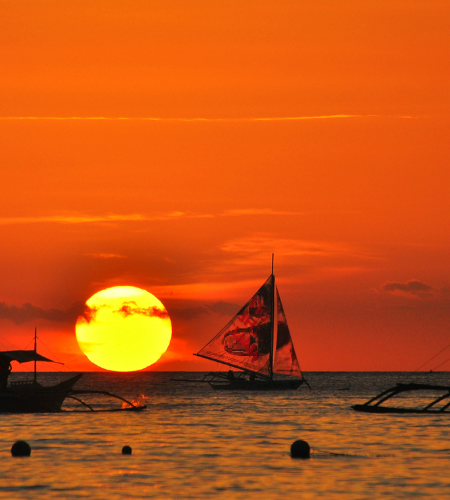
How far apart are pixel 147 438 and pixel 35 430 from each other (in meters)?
10.7

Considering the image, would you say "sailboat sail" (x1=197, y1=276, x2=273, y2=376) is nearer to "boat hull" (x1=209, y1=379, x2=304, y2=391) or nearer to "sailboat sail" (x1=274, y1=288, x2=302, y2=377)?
"sailboat sail" (x1=274, y1=288, x2=302, y2=377)

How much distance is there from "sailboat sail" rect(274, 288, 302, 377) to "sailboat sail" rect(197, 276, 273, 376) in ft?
5.82

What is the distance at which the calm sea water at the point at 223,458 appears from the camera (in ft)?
145

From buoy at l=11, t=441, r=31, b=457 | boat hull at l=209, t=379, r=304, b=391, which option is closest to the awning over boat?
buoy at l=11, t=441, r=31, b=457

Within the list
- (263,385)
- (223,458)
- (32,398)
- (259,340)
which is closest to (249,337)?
(259,340)

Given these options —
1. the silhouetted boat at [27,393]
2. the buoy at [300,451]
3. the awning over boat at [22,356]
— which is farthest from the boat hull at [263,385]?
the buoy at [300,451]

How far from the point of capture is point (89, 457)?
2256 inches

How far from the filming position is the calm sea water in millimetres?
44281

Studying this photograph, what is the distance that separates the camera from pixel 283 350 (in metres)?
148

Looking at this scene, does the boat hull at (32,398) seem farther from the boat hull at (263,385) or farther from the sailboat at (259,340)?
the boat hull at (263,385)

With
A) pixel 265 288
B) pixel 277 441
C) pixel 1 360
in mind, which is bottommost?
pixel 277 441

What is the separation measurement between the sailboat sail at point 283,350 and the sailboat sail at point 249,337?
5.82ft

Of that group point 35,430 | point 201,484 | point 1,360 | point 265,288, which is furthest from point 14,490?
point 265,288

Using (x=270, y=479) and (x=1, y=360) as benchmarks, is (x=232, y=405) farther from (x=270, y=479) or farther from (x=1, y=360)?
(x=270, y=479)
